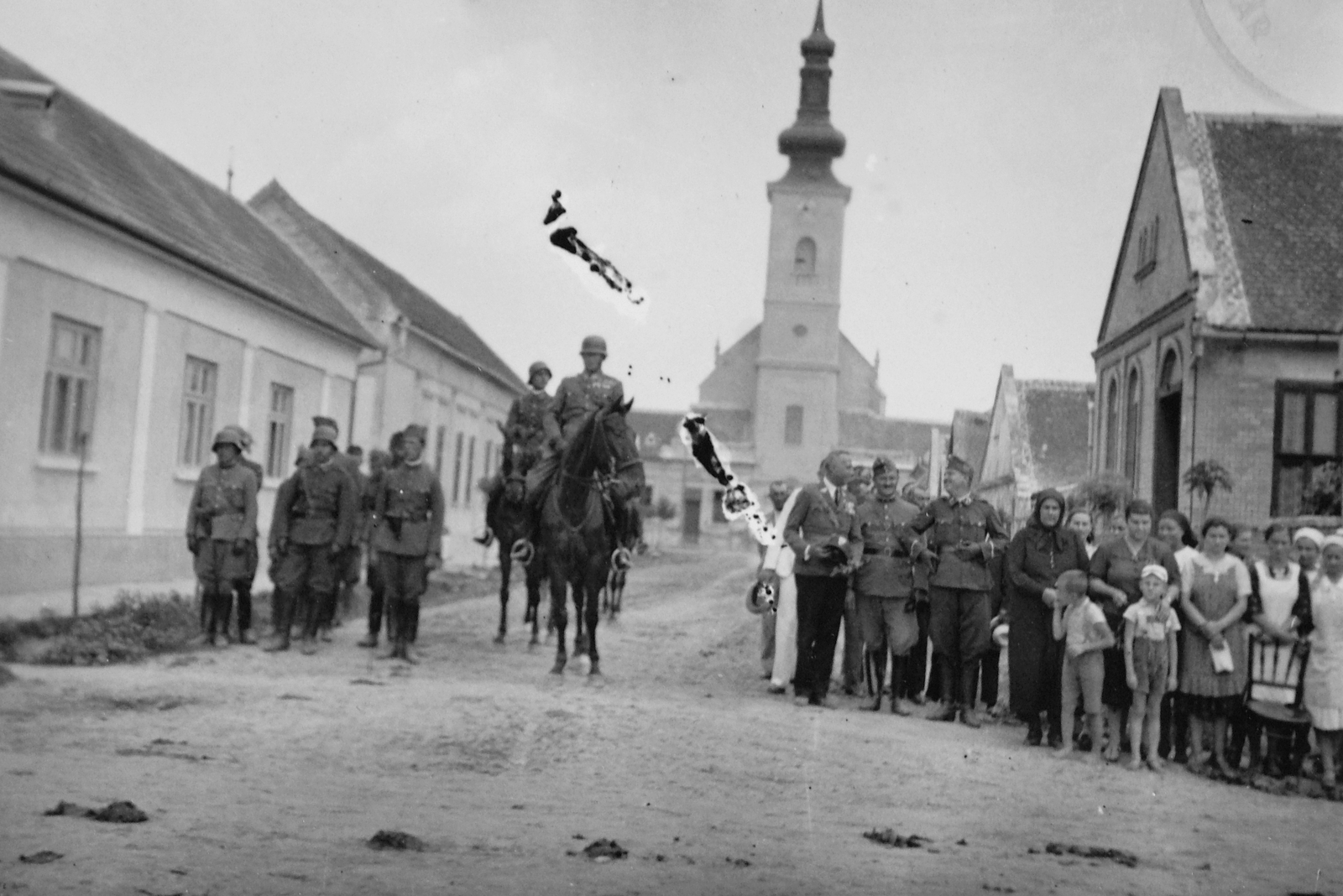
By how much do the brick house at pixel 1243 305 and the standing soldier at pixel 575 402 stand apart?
356 inches

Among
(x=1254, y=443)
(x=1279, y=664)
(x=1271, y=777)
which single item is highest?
(x=1254, y=443)

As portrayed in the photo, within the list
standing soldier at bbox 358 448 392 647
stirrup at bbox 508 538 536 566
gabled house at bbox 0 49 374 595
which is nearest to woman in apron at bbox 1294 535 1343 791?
stirrup at bbox 508 538 536 566

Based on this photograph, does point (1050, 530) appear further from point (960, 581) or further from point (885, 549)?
point (885, 549)

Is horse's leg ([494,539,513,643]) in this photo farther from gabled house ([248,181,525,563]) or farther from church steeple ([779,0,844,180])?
gabled house ([248,181,525,563])

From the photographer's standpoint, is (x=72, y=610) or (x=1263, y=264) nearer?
(x=72, y=610)

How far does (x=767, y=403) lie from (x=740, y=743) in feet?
182

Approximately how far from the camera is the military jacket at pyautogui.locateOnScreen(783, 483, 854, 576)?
10.4 metres

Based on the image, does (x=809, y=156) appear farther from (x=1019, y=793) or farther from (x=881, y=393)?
(x=881, y=393)

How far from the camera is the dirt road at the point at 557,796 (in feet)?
16.7

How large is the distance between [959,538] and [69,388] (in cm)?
970

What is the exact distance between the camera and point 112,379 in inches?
611

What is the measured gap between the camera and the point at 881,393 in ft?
227

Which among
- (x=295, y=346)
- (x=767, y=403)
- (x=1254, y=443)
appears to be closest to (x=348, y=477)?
(x=295, y=346)

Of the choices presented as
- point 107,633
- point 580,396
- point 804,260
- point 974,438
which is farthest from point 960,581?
point 804,260
